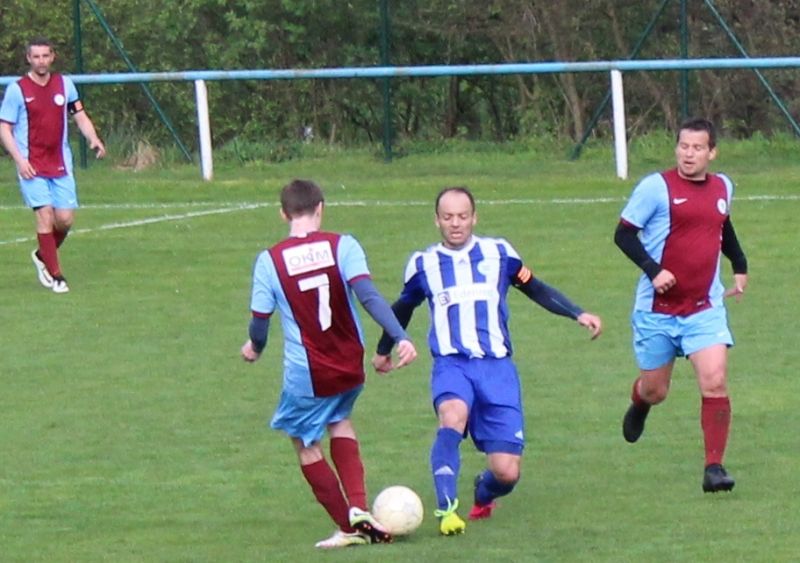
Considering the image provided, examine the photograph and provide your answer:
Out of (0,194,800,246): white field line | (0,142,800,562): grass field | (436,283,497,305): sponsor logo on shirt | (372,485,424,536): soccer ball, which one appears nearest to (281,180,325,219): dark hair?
(436,283,497,305): sponsor logo on shirt

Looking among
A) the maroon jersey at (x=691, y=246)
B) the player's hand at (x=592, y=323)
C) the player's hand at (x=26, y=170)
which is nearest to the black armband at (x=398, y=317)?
the player's hand at (x=592, y=323)

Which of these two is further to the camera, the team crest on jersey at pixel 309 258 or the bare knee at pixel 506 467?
the bare knee at pixel 506 467

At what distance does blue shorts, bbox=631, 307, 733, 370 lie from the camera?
804cm

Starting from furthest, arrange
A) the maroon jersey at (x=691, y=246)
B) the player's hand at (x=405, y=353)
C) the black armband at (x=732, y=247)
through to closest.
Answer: the black armband at (x=732, y=247) → the maroon jersey at (x=691, y=246) → the player's hand at (x=405, y=353)

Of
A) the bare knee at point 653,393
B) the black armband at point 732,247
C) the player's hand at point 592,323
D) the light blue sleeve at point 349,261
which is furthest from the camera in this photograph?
the bare knee at point 653,393

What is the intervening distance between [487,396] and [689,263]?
1278mm

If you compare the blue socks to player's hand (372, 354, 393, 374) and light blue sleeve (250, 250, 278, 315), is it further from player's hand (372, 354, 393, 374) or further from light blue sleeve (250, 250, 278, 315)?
light blue sleeve (250, 250, 278, 315)

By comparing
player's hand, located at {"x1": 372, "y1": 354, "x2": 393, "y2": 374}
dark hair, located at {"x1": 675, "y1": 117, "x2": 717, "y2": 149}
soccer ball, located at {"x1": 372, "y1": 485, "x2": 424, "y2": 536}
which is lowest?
soccer ball, located at {"x1": 372, "y1": 485, "x2": 424, "y2": 536}

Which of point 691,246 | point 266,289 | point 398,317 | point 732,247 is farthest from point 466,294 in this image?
point 732,247

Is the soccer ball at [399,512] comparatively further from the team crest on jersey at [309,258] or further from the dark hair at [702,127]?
the dark hair at [702,127]

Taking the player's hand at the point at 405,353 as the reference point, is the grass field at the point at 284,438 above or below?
below

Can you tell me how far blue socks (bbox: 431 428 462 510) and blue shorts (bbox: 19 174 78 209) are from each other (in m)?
8.41

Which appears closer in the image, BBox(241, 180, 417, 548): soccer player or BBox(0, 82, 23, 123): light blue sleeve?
BBox(241, 180, 417, 548): soccer player

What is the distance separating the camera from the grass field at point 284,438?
7340 millimetres
